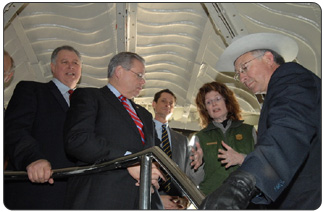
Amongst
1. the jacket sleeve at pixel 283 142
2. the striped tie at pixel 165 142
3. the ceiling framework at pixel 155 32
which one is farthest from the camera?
the ceiling framework at pixel 155 32

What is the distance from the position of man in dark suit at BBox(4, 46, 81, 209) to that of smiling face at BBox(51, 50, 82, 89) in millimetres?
261

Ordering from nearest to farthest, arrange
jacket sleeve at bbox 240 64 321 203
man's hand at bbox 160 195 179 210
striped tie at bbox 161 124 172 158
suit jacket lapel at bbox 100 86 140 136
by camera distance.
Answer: jacket sleeve at bbox 240 64 321 203
suit jacket lapel at bbox 100 86 140 136
man's hand at bbox 160 195 179 210
striped tie at bbox 161 124 172 158

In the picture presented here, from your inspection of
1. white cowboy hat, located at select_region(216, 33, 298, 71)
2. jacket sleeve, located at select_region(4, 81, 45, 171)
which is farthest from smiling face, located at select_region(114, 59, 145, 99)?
white cowboy hat, located at select_region(216, 33, 298, 71)

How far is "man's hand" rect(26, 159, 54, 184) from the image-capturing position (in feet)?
8.25

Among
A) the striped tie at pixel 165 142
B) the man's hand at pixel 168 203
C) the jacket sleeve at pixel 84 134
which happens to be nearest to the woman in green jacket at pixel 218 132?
the striped tie at pixel 165 142

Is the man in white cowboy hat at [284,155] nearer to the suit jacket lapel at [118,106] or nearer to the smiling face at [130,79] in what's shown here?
the suit jacket lapel at [118,106]

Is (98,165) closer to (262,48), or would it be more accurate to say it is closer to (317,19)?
(262,48)

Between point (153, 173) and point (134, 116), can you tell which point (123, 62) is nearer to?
point (134, 116)

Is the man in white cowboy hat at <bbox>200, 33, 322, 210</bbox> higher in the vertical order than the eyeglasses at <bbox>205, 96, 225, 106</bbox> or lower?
lower

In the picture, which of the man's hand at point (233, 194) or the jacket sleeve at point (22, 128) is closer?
the man's hand at point (233, 194)

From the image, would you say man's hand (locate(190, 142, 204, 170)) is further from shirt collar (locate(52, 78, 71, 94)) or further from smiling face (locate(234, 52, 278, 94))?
shirt collar (locate(52, 78, 71, 94))

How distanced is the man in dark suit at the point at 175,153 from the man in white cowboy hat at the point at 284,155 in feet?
2.18

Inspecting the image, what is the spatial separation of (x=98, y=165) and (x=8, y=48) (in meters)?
3.88

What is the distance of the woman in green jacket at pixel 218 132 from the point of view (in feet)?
11.4
